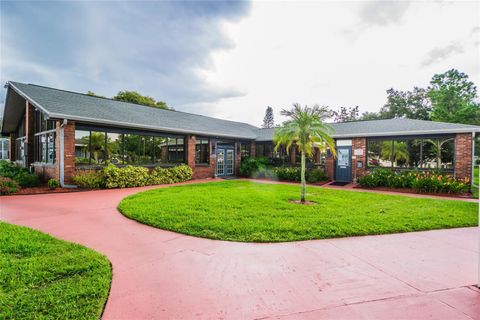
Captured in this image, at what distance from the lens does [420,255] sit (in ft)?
13.1

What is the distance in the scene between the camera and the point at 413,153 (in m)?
13.2

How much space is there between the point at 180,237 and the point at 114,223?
6.44 ft

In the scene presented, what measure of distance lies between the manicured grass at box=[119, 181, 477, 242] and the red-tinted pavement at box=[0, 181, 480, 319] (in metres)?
A: 0.33

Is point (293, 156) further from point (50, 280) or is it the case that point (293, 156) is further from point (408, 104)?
point (408, 104)

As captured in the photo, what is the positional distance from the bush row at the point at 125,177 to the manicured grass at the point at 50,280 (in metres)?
6.50

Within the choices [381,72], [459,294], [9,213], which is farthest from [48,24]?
[381,72]

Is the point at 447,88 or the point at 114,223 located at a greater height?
the point at 447,88

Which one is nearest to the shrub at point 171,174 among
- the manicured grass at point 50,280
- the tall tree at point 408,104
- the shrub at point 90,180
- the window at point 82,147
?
the shrub at point 90,180

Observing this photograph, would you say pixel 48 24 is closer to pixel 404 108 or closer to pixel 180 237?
pixel 180 237

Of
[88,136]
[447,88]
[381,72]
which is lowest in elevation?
[88,136]

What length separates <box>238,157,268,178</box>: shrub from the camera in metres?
17.4

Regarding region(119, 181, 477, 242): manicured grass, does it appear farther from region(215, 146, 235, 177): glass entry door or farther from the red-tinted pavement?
region(215, 146, 235, 177): glass entry door

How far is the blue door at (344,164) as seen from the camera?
48.6 feet

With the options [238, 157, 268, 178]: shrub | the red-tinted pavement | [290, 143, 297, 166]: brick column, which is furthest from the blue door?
the red-tinted pavement
